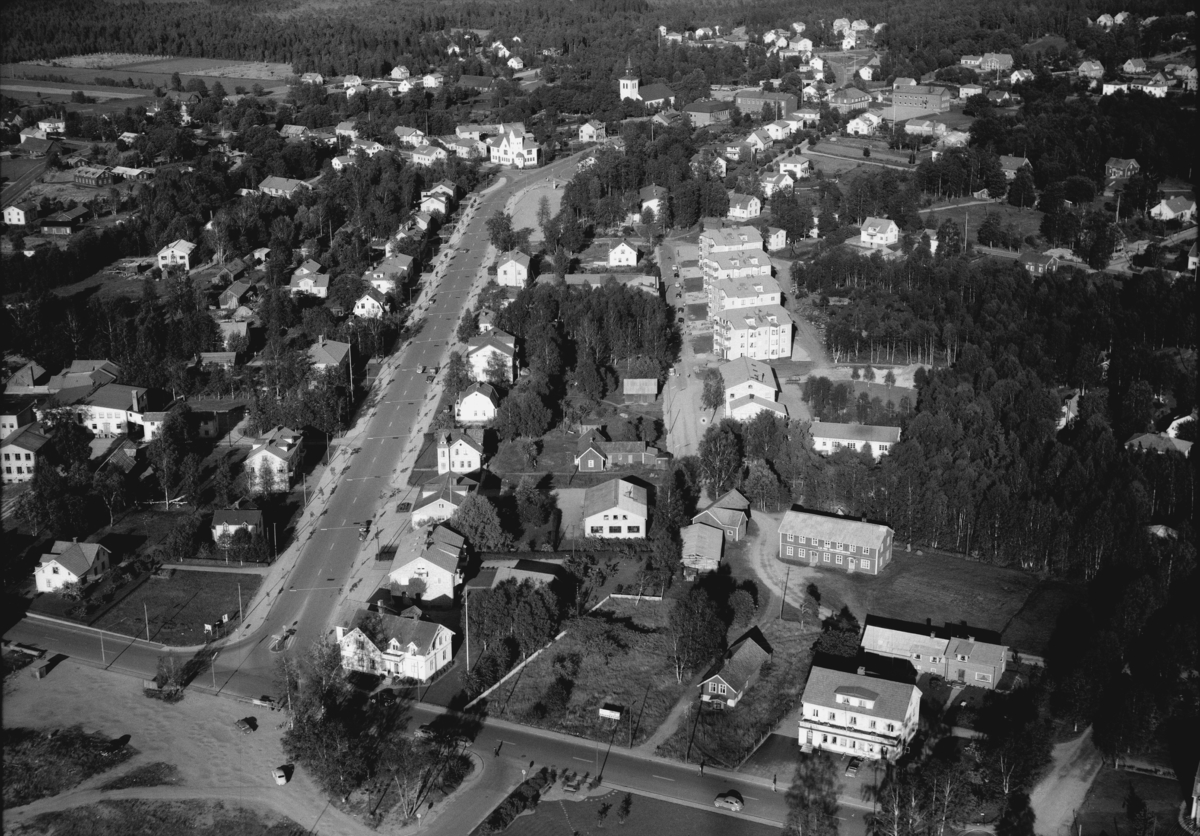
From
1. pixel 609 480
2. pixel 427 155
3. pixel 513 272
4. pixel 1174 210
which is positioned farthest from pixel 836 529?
pixel 427 155

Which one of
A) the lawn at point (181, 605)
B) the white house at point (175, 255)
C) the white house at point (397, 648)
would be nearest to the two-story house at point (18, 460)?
the lawn at point (181, 605)

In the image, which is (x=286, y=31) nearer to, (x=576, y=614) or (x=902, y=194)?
(x=902, y=194)

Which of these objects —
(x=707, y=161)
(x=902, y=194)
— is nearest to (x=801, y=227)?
(x=902, y=194)

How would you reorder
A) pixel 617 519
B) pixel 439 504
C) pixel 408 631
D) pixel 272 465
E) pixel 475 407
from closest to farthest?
pixel 408 631 < pixel 617 519 < pixel 439 504 < pixel 272 465 < pixel 475 407

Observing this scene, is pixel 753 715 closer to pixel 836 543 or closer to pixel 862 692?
pixel 862 692

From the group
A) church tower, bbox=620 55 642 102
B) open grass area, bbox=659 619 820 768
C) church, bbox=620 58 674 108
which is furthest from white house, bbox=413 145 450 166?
open grass area, bbox=659 619 820 768

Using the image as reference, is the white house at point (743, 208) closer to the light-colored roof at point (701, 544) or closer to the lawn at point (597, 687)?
the light-colored roof at point (701, 544)

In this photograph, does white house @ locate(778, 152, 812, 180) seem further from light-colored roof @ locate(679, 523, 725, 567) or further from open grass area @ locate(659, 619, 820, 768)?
open grass area @ locate(659, 619, 820, 768)
